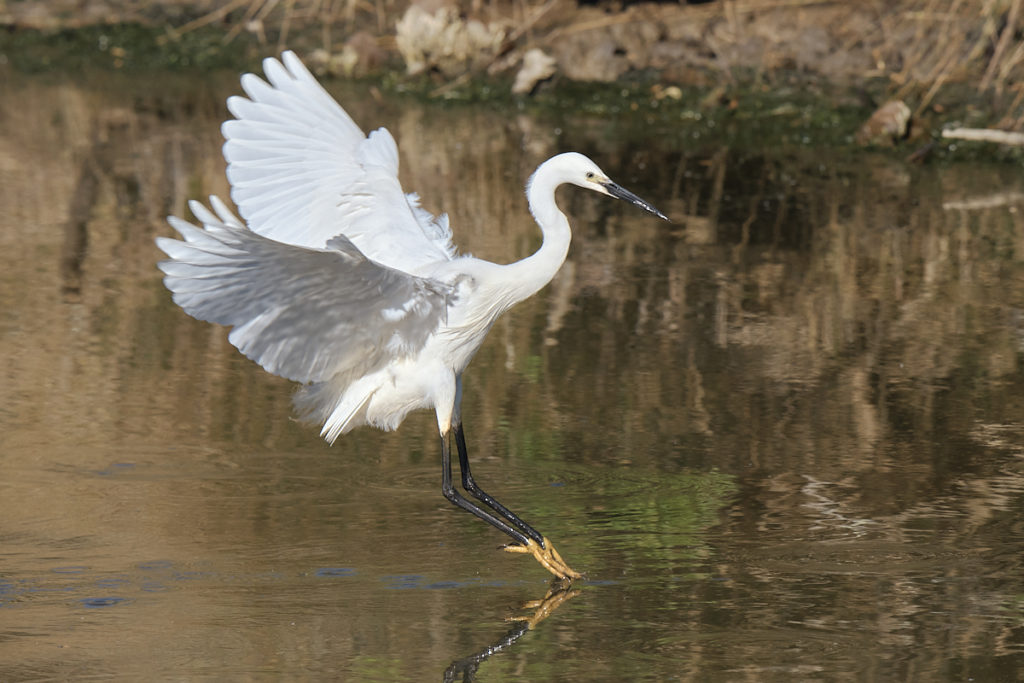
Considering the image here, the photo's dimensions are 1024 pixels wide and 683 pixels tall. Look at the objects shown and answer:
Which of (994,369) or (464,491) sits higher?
(994,369)

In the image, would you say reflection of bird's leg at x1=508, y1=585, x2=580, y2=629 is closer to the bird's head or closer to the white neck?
the white neck

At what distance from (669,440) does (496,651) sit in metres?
1.96

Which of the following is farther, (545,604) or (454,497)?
(454,497)

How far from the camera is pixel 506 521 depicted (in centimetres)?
539

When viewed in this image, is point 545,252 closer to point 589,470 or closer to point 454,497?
point 454,497

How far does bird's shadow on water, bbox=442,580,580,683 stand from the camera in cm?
415

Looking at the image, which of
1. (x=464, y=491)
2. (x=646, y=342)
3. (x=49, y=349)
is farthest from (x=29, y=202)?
(x=464, y=491)

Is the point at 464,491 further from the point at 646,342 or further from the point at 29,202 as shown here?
the point at 29,202

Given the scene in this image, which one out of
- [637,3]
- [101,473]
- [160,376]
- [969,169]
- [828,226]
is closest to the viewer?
[101,473]

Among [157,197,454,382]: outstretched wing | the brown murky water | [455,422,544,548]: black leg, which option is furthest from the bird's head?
the brown murky water

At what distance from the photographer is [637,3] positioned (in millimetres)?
14078

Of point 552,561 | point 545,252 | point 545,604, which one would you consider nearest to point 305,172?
point 545,252

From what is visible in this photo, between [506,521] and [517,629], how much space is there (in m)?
0.97

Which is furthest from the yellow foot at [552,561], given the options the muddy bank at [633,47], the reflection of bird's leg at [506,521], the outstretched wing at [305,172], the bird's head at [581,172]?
the muddy bank at [633,47]
